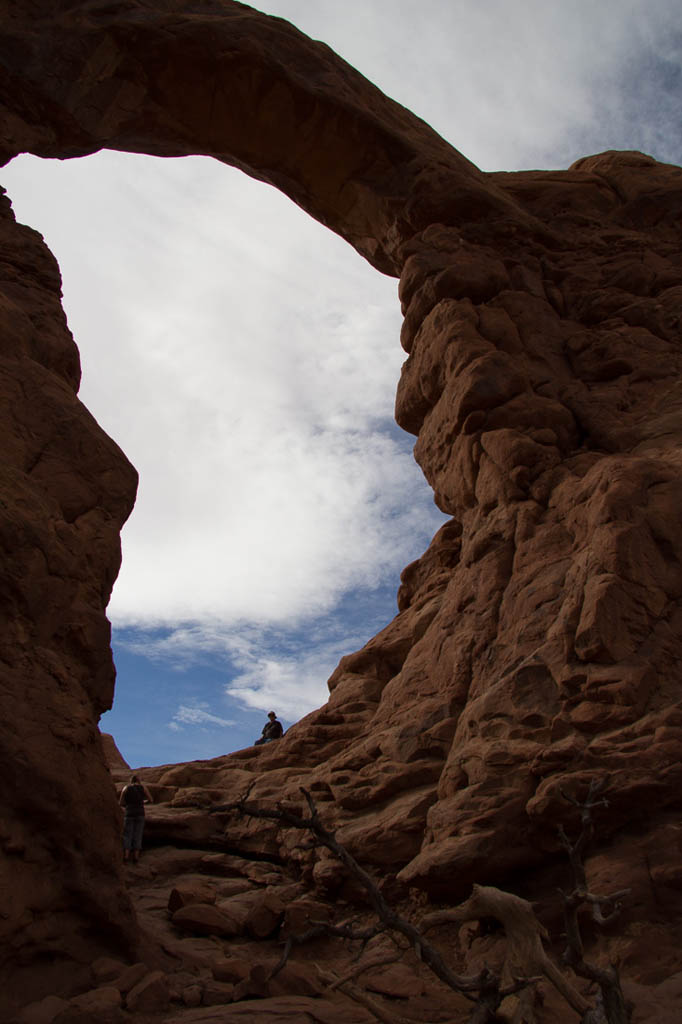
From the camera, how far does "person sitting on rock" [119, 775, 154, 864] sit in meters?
11.8

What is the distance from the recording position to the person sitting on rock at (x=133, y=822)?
463 inches

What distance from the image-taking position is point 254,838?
12492 mm

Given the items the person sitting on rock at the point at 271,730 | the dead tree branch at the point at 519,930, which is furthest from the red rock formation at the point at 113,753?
the dead tree branch at the point at 519,930

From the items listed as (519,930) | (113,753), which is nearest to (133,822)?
(519,930)

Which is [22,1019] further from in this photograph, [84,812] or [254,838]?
[254,838]

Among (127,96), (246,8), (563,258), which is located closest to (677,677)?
(563,258)

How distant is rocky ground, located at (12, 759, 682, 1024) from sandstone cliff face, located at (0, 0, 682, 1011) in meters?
0.44

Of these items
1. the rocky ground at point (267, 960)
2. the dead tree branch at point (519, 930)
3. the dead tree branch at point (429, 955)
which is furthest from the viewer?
the rocky ground at point (267, 960)

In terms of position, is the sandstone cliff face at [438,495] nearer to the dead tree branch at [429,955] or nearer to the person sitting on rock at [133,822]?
the person sitting on rock at [133,822]

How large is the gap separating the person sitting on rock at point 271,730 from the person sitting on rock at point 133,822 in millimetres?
6785

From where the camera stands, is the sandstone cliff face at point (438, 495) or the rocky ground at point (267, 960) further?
the sandstone cliff face at point (438, 495)

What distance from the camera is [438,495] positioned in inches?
604

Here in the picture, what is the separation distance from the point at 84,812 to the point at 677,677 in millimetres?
7054

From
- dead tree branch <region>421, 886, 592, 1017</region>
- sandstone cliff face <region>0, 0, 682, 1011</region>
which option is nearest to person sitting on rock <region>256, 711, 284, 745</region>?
sandstone cliff face <region>0, 0, 682, 1011</region>
